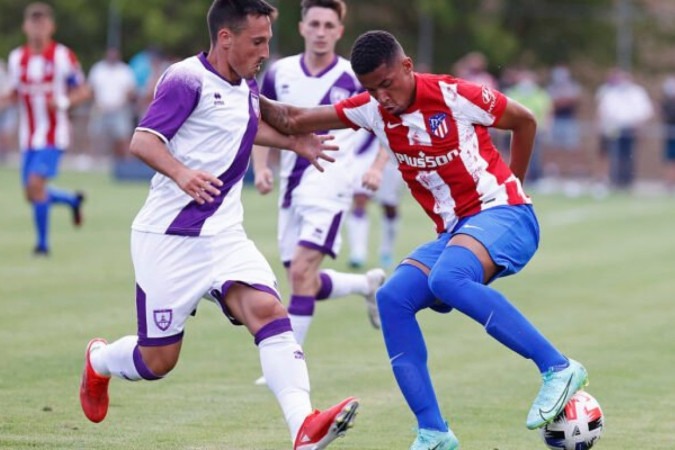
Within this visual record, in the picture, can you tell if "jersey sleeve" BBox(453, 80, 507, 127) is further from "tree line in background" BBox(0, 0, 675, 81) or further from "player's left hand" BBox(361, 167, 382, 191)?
"tree line in background" BBox(0, 0, 675, 81)

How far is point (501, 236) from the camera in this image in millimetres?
6898

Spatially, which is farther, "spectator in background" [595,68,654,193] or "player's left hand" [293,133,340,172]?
"spectator in background" [595,68,654,193]

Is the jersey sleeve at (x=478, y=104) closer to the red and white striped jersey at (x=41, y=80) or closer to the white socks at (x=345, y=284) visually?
the white socks at (x=345, y=284)

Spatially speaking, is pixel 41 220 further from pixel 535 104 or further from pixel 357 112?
pixel 535 104

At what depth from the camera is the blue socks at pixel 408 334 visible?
6703 mm

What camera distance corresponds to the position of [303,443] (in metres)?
6.31

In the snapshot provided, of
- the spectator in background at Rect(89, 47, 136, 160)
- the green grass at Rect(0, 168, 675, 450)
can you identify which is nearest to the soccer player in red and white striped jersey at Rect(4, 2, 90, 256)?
the green grass at Rect(0, 168, 675, 450)

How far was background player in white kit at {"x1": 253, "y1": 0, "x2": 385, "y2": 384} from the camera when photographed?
378 inches

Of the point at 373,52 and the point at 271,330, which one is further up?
the point at 373,52

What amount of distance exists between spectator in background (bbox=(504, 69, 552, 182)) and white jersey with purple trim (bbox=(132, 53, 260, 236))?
21869mm

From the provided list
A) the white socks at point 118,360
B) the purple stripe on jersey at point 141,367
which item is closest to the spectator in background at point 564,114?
the white socks at point 118,360

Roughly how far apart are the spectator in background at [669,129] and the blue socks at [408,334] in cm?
2456

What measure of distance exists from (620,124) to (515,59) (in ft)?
17.1

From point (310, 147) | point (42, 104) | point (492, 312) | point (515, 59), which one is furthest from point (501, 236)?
point (515, 59)
